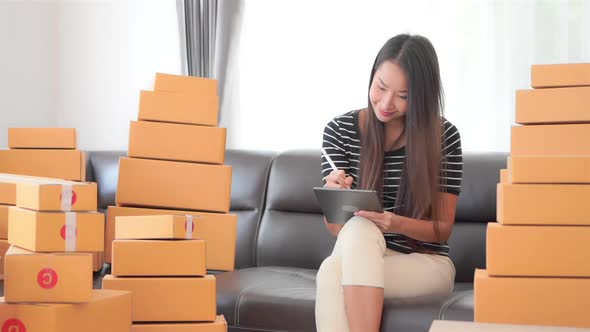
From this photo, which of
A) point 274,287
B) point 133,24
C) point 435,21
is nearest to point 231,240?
point 274,287

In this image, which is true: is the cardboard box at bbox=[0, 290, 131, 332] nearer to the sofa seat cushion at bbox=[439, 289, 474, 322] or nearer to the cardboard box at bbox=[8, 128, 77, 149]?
the sofa seat cushion at bbox=[439, 289, 474, 322]

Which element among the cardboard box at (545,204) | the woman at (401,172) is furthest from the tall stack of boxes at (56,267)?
the cardboard box at (545,204)

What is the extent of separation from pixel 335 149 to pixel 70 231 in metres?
0.92

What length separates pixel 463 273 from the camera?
2975 mm

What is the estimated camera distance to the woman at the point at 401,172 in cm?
244

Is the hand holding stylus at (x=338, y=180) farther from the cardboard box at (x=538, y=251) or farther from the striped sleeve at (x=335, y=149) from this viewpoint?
the cardboard box at (x=538, y=251)

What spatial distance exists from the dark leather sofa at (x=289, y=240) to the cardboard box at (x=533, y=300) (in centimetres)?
35

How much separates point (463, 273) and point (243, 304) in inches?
32.1

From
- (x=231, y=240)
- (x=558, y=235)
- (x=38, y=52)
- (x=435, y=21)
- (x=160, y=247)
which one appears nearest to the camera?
(x=558, y=235)

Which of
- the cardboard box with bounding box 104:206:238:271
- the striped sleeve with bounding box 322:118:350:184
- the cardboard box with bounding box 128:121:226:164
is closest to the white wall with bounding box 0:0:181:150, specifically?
the cardboard box with bounding box 128:121:226:164

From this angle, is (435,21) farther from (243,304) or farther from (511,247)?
(511,247)

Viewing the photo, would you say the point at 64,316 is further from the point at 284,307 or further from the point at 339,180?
the point at 339,180

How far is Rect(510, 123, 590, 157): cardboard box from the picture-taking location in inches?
81.6

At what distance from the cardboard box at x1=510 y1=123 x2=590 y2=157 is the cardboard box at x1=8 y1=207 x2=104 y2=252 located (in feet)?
3.36
